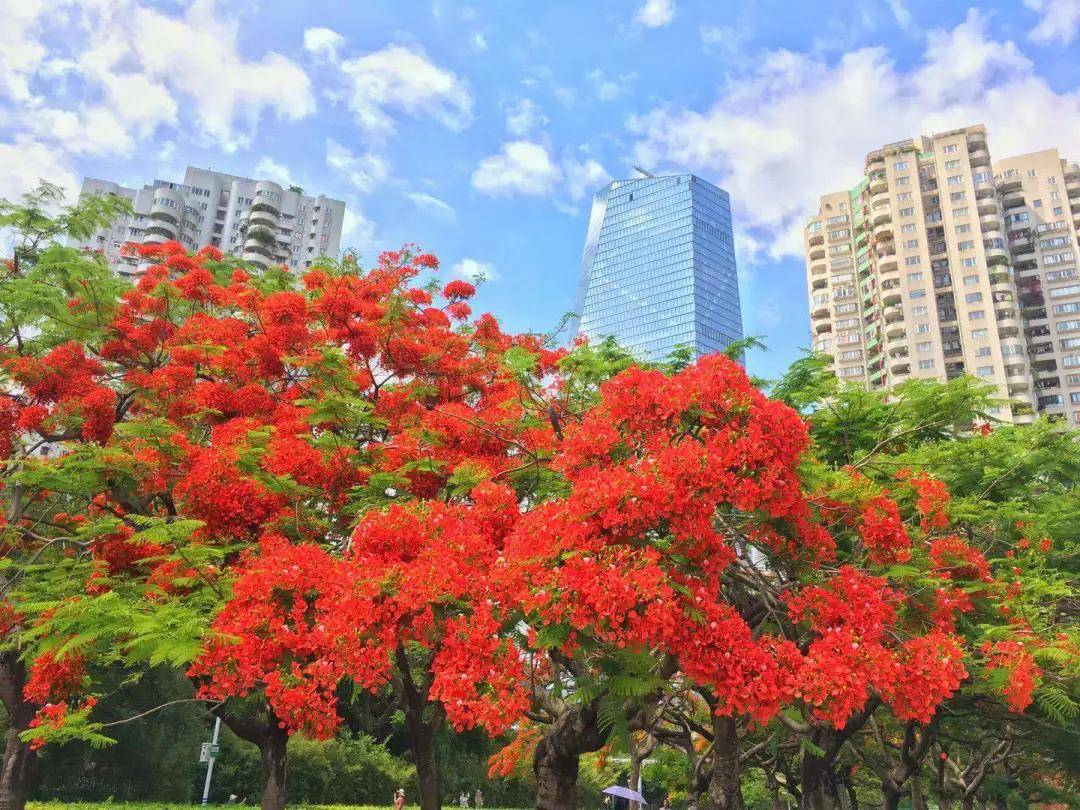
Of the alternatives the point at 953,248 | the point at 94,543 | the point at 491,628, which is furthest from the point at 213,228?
the point at 491,628

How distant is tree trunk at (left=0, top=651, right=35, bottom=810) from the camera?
10.4 metres

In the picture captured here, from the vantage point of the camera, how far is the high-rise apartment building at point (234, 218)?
66.2m

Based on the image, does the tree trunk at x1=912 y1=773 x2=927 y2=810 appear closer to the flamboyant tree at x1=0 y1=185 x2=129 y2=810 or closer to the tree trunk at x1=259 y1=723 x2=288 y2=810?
the tree trunk at x1=259 y1=723 x2=288 y2=810

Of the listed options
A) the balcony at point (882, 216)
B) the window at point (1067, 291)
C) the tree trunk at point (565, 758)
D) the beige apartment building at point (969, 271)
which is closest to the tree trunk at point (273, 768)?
the tree trunk at point (565, 758)

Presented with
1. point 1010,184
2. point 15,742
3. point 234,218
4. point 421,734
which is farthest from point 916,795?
point 234,218

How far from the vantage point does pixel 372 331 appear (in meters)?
12.3

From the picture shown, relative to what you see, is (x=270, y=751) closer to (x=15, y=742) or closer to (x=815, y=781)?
(x=15, y=742)

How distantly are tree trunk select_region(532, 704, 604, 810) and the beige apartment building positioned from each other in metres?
49.5

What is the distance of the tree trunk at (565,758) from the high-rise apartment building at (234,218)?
62.8 meters

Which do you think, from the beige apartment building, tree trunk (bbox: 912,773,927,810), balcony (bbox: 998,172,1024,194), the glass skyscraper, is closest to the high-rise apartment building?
the beige apartment building

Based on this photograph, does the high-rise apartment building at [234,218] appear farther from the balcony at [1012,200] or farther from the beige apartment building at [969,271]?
the balcony at [1012,200]

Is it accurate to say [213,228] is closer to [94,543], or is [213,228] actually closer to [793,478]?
[94,543]

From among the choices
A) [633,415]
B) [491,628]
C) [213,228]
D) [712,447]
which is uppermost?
[213,228]

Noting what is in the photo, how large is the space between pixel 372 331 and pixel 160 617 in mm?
6496
